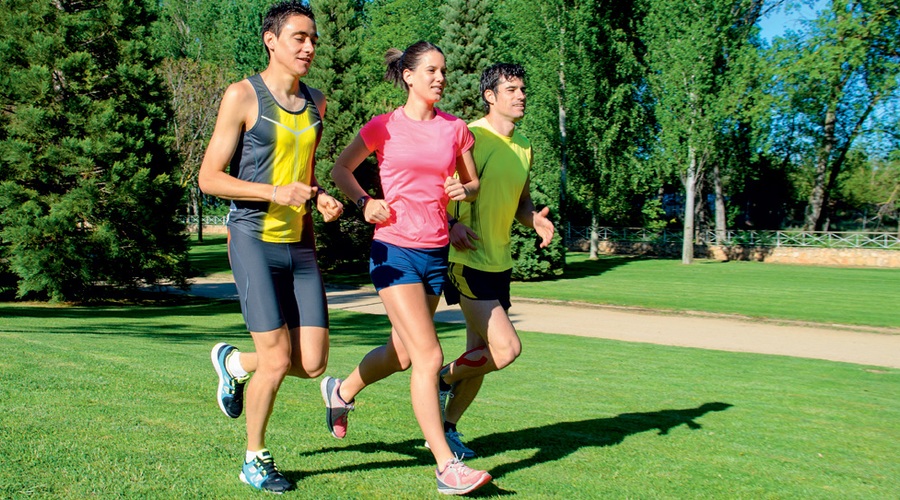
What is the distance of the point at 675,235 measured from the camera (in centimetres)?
4816

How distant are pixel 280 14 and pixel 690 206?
1539 inches

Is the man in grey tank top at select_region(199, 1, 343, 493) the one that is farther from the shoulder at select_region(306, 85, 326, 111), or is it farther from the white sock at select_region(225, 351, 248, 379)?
the white sock at select_region(225, 351, 248, 379)

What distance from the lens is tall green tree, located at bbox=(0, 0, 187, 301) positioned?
2195 centimetres

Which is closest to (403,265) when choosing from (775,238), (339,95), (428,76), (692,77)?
(428,76)

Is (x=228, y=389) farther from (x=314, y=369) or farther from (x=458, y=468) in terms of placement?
(x=458, y=468)

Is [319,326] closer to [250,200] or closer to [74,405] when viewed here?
[250,200]

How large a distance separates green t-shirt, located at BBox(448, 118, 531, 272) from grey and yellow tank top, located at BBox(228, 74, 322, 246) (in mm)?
1306

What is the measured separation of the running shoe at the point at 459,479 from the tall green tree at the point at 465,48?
102 feet

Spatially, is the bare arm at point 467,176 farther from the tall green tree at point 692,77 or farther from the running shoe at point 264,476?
the tall green tree at point 692,77

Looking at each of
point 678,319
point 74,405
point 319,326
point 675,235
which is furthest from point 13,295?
point 675,235

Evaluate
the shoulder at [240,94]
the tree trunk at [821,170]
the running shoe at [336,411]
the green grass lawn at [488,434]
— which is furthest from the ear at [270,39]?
the tree trunk at [821,170]

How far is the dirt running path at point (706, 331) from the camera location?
15.3 m

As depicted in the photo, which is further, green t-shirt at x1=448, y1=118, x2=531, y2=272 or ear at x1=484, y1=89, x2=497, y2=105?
ear at x1=484, y1=89, x2=497, y2=105

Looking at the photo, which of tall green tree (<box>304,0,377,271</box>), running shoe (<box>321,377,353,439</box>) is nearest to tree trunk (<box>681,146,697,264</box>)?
tall green tree (<box>304,0,377,271</box>)
